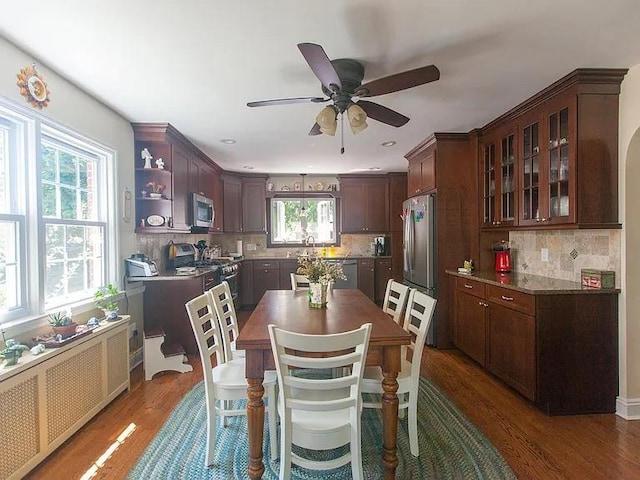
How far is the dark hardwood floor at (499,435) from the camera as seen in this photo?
1.91 metres

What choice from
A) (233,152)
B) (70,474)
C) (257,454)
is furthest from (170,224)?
(257,454)

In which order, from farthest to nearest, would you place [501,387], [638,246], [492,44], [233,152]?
[233,152], [501,387], [638,246], [492,44]

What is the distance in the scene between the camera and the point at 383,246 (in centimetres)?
643

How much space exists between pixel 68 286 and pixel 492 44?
3.40 meters

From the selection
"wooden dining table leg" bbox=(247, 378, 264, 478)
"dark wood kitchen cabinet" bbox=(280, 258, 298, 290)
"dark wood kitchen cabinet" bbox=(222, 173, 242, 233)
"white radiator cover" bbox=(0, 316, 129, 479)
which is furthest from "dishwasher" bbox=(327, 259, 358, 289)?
"wooden dining table leg" bbox=(247, 378, 264, 478)

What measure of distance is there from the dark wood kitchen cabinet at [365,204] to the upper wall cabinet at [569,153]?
3.26 meters

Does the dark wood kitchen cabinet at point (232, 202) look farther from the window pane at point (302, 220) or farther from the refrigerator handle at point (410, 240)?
the refrigerator handle at point (410, 240)

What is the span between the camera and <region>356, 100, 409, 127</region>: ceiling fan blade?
2305 mm

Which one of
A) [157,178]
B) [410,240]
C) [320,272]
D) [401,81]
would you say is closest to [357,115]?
[401,81]

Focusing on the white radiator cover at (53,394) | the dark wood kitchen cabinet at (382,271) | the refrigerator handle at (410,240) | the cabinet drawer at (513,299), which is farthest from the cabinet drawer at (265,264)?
the cabinet drawer at (513,299)

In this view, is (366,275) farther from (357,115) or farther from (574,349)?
(357,115)

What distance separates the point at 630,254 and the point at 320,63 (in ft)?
7.97

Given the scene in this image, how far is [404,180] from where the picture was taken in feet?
20.9

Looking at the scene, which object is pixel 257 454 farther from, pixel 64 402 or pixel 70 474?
pixel 64 402
